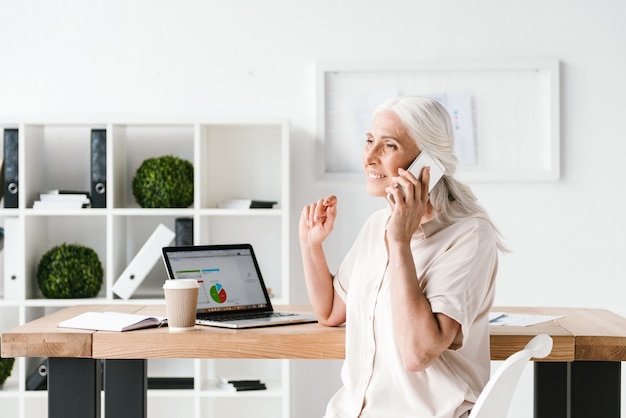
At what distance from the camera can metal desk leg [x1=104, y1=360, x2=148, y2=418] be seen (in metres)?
2.37

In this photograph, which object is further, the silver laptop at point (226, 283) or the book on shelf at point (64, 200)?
the book on shelf at point (64, 200)

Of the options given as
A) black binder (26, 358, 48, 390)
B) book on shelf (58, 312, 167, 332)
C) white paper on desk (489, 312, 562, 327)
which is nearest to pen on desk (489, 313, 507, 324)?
white paper on desk (489, 312, 562, 327)

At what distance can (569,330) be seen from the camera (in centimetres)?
209

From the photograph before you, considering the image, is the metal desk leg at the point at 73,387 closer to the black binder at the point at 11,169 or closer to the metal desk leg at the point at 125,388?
the metal desk leg at the point at 125,388

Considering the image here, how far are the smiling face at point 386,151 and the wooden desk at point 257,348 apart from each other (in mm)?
395

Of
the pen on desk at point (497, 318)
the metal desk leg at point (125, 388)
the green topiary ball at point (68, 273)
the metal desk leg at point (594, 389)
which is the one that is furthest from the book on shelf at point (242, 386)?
the metal desk leg at point (594, 389)

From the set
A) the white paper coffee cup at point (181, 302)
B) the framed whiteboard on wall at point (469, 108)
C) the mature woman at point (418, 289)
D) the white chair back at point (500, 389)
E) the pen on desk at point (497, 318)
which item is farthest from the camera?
the framed whiteboard on wall at point (469, 108)

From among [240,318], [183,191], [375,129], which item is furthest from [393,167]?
[183,191]

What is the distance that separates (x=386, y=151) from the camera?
2.06m

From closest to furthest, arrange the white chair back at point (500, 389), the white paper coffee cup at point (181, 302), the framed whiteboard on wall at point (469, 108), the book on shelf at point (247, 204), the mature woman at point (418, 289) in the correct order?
1. the white chair back at point (500, 389)
2. the mature woman at point (418, 289)
3. the white paper coffee cup at point (181, 302)
4. the book on shelf at point (247, 204)
5. the framed whiteboard on wall at point (469, 108)

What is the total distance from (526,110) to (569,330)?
2.06m

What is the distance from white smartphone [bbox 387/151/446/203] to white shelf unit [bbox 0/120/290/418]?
1.86 m

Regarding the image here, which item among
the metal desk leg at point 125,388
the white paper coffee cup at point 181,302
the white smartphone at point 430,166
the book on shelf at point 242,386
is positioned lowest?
the book on shelf at point 242,386

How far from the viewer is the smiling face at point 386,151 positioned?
6.68ft
